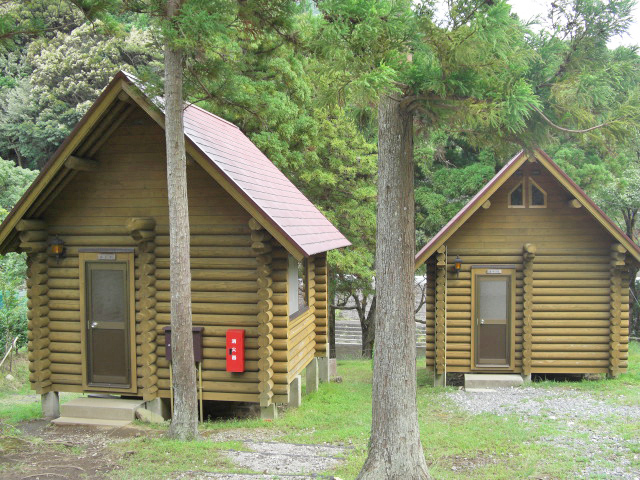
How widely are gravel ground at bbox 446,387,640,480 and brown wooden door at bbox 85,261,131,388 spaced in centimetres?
662

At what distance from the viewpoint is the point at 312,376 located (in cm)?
1264

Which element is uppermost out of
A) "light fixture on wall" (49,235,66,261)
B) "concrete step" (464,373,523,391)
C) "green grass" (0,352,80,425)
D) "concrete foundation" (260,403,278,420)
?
"light fixture on wall" (49,235,66,261)

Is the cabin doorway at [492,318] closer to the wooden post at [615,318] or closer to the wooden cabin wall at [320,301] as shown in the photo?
the wooden post at [615,318]

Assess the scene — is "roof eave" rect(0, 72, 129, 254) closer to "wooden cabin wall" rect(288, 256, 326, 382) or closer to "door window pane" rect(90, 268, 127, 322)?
"door window pane" rect(90, 268, 127, 322)

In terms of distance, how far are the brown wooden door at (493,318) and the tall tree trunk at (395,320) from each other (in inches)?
284

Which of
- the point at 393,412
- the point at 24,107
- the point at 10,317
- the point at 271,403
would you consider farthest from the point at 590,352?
the point at 24,107

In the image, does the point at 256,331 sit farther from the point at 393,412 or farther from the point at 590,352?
the point at 590,352

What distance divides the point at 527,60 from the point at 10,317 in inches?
607

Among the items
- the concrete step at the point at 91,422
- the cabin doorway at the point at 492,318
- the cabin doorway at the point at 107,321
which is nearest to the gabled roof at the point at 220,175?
the cabin doorway at the point at 107,321

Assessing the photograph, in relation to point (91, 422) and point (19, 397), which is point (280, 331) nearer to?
point (91, 422)

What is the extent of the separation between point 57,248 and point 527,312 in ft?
32.7

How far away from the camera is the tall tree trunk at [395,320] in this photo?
570 centimetres

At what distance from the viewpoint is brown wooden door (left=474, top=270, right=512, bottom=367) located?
1254 centimetres

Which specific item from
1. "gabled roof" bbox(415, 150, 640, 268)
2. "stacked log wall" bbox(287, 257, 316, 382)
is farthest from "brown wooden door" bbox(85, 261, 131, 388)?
"gabled roof" bbox(415, 150, 640, 268)
